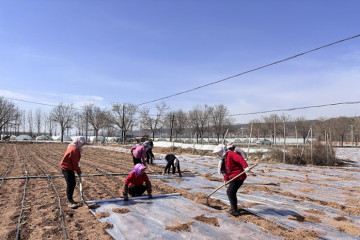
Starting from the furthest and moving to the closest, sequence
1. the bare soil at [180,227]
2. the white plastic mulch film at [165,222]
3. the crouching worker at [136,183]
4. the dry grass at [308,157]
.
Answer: the dry grass at [308,157] < the crouching worker at [136,183] < the bare soil at [180,227] < the white plastic mulch film at [165,222]

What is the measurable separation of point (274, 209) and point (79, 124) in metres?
59.8

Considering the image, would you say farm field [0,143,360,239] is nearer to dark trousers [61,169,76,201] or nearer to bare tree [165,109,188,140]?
dark trousers [61,169,76,201]

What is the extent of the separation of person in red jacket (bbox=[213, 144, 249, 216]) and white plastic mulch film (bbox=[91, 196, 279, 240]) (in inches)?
11.6

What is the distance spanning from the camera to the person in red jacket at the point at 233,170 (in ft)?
14.4

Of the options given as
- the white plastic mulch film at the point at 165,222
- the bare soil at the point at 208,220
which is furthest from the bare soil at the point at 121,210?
the bare soil at the point at 208,220

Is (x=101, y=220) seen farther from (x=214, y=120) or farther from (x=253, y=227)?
(x=214, y=120)

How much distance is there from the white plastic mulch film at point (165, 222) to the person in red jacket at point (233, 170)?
0.30 metres

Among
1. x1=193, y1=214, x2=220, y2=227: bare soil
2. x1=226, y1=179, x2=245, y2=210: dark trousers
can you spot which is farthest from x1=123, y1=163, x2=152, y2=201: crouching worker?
x1=226, y1=179, x2=245, y2=210: dark trousers

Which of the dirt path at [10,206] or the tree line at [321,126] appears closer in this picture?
the dirt path at [10,206]

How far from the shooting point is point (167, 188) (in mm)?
6848

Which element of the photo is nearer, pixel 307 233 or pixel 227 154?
pixel 307 233

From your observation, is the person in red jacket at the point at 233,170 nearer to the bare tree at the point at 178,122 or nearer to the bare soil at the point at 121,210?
the bare soil at the point at 121,210

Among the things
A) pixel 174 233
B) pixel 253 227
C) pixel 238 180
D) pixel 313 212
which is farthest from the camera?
pixel 313 212

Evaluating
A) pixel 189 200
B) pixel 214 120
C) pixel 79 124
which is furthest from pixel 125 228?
pixel 79 124
